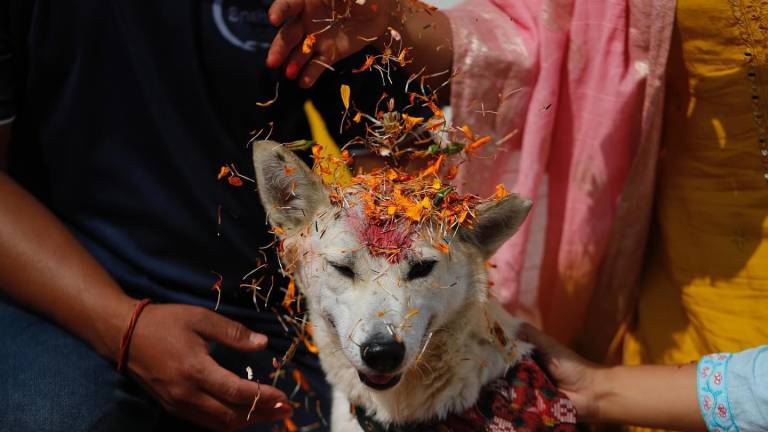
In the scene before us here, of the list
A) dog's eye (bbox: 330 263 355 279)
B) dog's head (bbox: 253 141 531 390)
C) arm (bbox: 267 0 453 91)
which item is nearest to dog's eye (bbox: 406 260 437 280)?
dog's head (bbox: 253 141 531 390)

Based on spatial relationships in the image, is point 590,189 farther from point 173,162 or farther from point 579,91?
point 173,162

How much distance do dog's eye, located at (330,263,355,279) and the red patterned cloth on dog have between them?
338 mm

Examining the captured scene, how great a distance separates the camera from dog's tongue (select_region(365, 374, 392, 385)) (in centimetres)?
147

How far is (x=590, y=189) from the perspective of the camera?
190 centimetres

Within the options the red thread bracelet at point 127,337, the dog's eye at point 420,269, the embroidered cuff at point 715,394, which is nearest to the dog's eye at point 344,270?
the dog's eye at point 420,269

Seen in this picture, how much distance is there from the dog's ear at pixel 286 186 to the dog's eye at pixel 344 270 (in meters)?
0.14

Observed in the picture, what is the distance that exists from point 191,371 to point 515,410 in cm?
63

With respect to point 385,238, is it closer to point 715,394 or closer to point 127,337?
point 127,337

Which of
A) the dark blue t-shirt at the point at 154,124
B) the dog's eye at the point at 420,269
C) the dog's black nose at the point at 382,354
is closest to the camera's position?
the dog's black nose at the point at 382,354

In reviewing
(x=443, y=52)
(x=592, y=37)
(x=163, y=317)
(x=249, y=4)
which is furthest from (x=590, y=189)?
(x=163, y=317)

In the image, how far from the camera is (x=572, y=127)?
6.28 feet

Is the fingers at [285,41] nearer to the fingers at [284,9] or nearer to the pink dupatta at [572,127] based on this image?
the fingers at [284,9]

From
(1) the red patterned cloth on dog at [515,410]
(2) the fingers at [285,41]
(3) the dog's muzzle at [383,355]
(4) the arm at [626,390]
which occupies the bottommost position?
(4) the arm at [626,390]

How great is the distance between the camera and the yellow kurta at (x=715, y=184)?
170 centimetres
